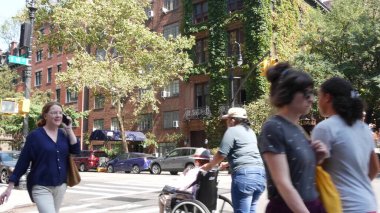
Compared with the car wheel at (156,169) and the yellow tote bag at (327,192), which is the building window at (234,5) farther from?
the yellow tote bag at (327,192)

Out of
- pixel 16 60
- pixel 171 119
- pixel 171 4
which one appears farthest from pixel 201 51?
pixel 16 60

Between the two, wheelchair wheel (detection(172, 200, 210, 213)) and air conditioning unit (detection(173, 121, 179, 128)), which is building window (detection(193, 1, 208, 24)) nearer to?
air conditioning unit (detection(173, 121, 179, 128))

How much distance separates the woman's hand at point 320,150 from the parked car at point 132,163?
27.4 m

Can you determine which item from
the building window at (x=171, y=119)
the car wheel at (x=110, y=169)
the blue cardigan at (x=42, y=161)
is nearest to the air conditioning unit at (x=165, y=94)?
the building window at (x=171, y=119)

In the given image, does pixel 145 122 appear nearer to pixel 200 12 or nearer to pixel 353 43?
pixel 200 12

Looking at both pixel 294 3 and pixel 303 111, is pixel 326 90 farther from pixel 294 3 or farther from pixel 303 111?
pixel 294 3

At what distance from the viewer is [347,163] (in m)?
2.94

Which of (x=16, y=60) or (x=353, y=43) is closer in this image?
(x=16, y=60)

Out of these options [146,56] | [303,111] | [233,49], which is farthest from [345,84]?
[233,49]

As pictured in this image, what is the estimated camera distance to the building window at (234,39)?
113ft

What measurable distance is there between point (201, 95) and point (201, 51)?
3.62 m

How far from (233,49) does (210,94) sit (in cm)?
388

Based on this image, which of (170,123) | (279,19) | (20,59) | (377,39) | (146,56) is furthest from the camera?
(170,123)

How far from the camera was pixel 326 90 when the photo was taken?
307cm
